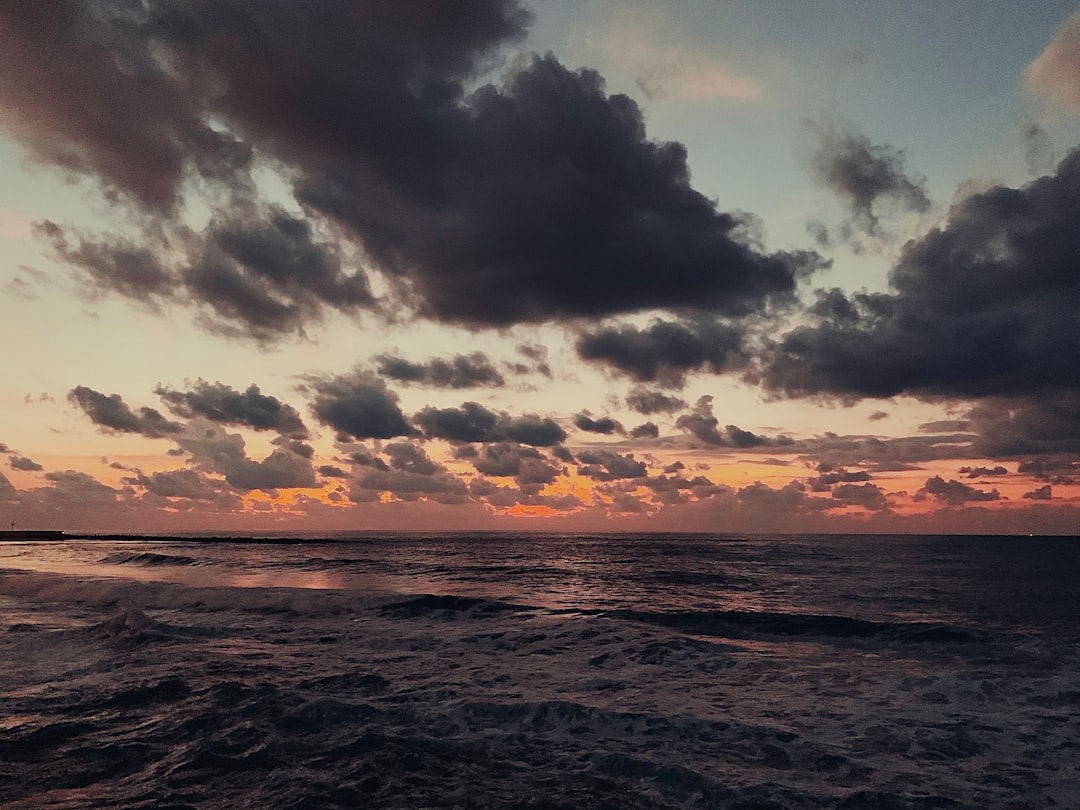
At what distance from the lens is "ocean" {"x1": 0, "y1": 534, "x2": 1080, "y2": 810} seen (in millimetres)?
10656

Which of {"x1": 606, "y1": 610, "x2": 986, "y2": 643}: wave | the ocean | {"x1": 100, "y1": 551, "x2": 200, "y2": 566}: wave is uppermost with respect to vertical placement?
the ocean

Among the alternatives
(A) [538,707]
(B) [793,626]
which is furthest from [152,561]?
(A) [538,707]

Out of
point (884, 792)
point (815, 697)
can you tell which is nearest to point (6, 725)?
point (884, 792)

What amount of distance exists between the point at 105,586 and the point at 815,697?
45.4m

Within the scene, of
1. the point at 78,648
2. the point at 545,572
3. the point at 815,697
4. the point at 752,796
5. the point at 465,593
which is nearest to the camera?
the point at 752,796

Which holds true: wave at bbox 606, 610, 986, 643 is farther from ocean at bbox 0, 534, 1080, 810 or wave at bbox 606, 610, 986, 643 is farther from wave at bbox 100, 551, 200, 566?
wave at bbox 100, 551, 200, 566

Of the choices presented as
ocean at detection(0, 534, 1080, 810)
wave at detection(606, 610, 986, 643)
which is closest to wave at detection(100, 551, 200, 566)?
ocean at detection(0, 534, 1080, 810)

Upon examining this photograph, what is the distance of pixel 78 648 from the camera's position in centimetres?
2145

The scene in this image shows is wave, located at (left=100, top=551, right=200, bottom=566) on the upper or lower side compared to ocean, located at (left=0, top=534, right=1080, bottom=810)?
lower

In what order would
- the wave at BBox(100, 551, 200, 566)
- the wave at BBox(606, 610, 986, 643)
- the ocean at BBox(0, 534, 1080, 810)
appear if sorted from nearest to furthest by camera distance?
the ocean at BBox(0, 534, 1080, 810) → the wave at BBox(606, 610, 986, 643) → the wave at BBox(100, 551, 200, 566)

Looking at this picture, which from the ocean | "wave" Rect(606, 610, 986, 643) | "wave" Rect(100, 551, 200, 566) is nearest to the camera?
the ocean

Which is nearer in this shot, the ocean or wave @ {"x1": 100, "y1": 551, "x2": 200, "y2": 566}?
the ocean

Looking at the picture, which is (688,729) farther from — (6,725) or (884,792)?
(6,725)

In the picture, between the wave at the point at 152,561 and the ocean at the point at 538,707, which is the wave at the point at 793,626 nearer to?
the ocean at the point at 538,707
